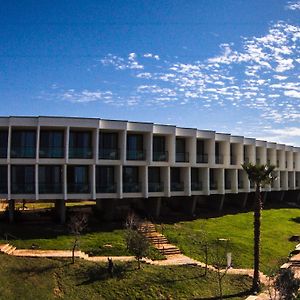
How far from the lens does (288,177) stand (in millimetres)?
71688

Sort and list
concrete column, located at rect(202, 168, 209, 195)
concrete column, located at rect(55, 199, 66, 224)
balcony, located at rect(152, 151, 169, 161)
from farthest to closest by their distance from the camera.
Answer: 1. concrete column, located at rect(202, 168, 209, 195)
2. balcony, located at rect(152, 151, 169, 161)
3. concrete column, located at rect(55, 199, 66, 224)

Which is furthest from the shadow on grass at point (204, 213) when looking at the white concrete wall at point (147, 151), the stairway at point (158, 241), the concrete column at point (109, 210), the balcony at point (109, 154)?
the balcony at point (109, 154)

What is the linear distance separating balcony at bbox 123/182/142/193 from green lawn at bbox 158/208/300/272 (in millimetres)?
4991

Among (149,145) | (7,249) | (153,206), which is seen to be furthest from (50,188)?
(153,206)

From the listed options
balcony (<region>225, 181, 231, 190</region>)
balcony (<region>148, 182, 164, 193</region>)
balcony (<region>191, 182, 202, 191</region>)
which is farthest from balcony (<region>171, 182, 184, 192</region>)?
balcony (<region>225, 181, 231, 190</region>)

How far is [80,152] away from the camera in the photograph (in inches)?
1657

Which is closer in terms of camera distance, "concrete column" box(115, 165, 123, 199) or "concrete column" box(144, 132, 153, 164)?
"concrete column" box(115, 165, 123, 199)

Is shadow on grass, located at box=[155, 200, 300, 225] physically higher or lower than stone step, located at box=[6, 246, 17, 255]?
higher

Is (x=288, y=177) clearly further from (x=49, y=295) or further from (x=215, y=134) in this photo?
(x=49, y=295)

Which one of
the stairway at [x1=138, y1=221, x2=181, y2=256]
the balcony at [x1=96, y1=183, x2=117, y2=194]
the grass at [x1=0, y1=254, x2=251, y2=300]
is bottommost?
the grass at [x1=0, y1=254, x2=251, y2=300]

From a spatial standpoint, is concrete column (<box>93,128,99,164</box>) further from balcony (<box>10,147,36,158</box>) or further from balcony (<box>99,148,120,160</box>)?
balcony (<box>10,147,36,158</box>)

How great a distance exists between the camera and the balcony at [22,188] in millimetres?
40250

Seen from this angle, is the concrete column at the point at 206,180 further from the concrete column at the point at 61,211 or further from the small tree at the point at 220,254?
the concrete column at the point at 61,211

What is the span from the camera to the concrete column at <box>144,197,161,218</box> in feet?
156
